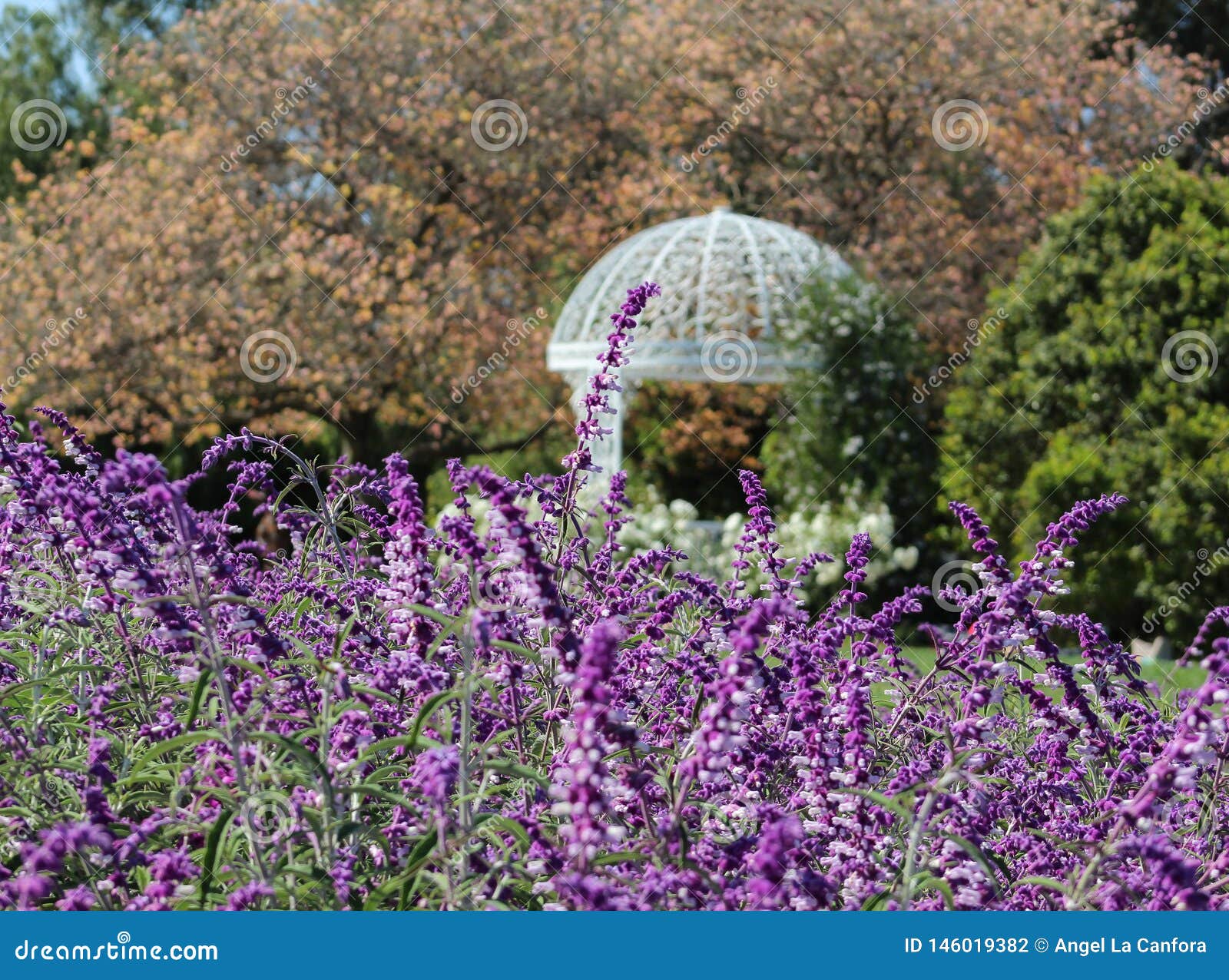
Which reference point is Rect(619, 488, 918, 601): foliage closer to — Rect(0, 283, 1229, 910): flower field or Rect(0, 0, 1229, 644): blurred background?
Rect(0, 0, 1229, 644): blurred background

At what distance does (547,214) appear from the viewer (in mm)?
13789

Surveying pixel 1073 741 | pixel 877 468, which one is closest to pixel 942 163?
pixel 877 468

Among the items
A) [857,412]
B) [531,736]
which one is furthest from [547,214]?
[531,736]

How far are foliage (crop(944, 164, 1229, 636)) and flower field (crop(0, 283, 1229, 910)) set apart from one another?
5.92 meters

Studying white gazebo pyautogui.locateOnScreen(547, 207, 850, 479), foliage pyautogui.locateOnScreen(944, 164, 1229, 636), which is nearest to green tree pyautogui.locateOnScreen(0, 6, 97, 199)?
white gazebo pyautogui.locateOnScreen(547, 207, 850, 479)

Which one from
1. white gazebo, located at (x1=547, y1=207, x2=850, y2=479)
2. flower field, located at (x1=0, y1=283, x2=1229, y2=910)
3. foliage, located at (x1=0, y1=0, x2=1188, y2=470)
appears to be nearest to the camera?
flower field, located at (x1=0, y1=283, x2=1229, y2=910)

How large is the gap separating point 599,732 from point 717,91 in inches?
504

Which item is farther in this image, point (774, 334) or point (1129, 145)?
point (1129, 145)

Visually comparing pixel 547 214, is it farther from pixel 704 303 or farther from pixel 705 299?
pixel 704 303

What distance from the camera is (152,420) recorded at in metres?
13.0

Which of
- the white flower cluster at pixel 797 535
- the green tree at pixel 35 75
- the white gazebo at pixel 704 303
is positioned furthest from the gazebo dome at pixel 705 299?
the green tree at pixel 35 75

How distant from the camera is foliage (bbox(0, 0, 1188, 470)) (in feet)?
40.8

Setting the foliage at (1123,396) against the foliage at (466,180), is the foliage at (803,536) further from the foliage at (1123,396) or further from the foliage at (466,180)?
the foliage at (466,180)

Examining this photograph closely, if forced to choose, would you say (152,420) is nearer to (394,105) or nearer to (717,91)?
(394,105)
